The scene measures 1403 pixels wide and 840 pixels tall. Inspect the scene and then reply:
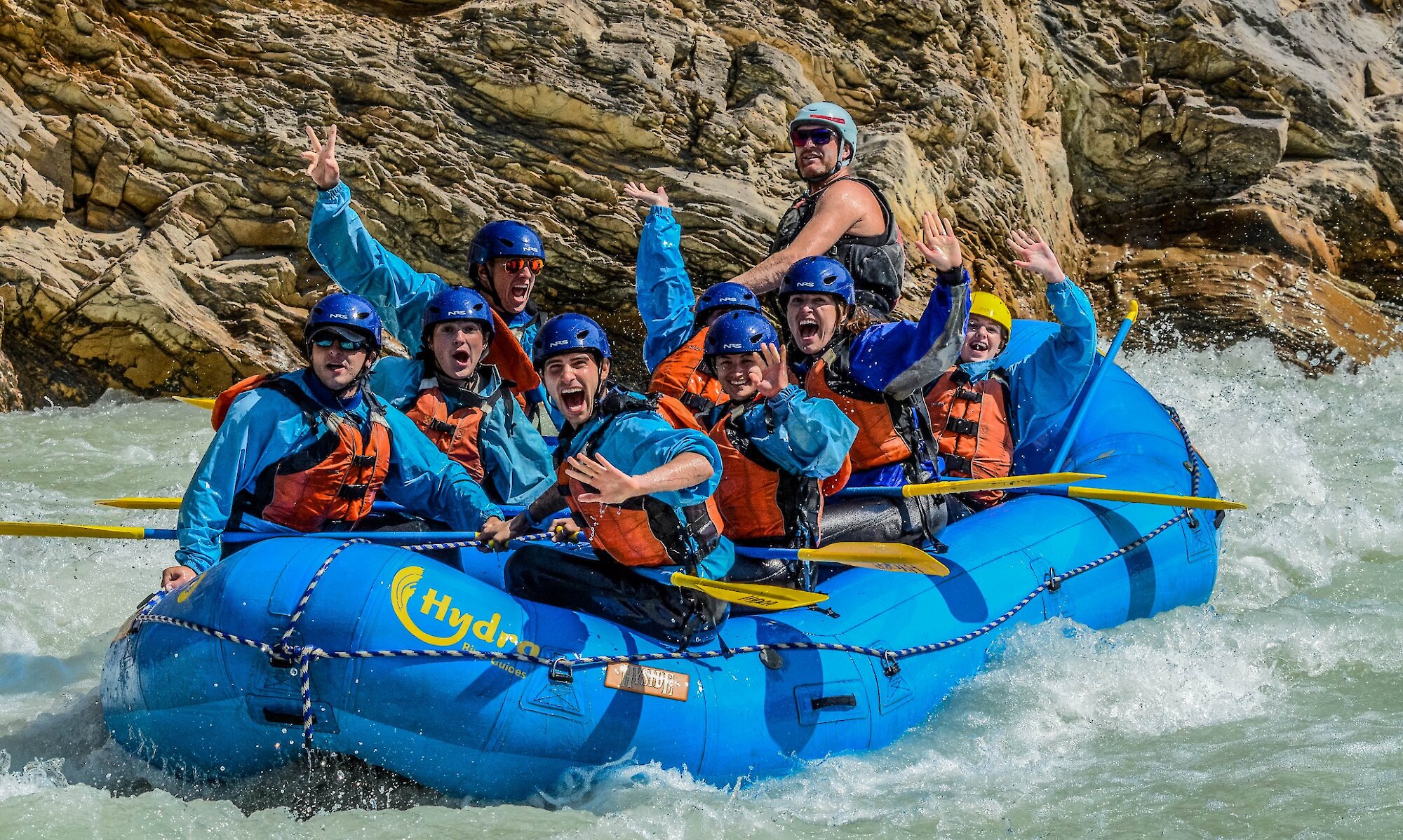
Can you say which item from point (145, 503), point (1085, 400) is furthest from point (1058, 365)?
point (145, 503)

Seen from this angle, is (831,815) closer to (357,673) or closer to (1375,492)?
(357,673)

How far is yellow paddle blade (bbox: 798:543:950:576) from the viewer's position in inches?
155

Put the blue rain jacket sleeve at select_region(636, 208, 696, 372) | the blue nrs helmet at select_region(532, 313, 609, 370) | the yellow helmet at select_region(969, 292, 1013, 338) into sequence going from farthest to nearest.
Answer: the blue rain jacket sleeve at select_region(636, 208, 696, 372) → the yellow helmet at select_region(969, 292, 1013, 338) → the blue nrs helmet at select_region(532, 313, 609, 370)

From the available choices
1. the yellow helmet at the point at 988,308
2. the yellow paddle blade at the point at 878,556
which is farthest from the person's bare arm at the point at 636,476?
the yellow helmet at the point at 988,308

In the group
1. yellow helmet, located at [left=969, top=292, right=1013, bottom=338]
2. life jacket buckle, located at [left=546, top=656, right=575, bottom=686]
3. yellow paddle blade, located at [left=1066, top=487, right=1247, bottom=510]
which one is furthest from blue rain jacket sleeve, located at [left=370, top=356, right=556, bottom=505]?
yellow paddle blade, located at [left=1066, top=487, right=1247, bottom=510]

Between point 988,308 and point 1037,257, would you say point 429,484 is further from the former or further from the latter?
point 988,308

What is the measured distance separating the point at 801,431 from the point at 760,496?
356 millimetres

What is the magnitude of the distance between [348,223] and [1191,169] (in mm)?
Answer: 8594

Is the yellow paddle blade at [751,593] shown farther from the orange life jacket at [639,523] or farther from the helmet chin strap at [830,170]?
the helmet chin strap at [830,170]

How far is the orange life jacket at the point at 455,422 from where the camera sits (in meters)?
4.63

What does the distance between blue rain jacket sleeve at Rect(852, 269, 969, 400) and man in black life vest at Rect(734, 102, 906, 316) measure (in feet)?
1.76

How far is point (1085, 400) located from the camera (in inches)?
222

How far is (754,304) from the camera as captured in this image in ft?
15.6

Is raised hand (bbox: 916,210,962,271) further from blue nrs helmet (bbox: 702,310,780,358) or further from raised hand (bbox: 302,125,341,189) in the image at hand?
raised hand (bbox: 302,125,341,189)
